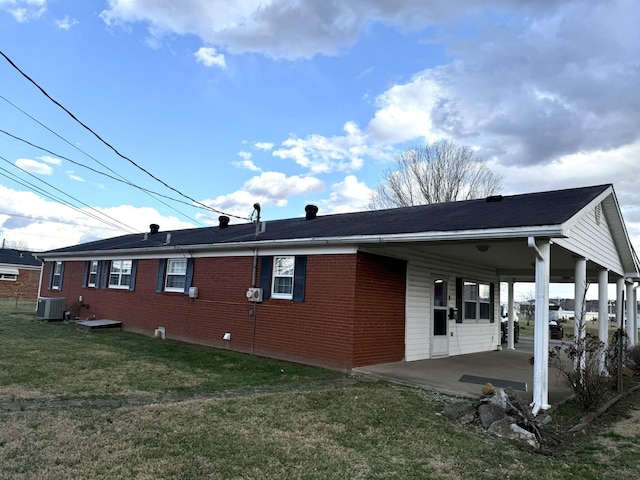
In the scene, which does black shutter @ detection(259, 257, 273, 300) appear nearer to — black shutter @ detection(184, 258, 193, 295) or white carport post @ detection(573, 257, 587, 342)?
black shutter @ detection(184, 258, 193, 295)

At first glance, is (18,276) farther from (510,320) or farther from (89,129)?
(510,320)

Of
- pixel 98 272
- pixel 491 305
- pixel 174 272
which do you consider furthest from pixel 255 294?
pixel 98 272

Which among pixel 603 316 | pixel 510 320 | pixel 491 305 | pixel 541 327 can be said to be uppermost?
pixel 491 305

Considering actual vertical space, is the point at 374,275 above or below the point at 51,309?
above

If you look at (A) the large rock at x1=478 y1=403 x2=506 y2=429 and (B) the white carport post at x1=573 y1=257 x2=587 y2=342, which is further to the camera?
(B) the white carport post at x1=573 y1=257 x2=587 y2=342

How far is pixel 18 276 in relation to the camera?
31109 millimetres

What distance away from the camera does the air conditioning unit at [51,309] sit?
17.2 meters

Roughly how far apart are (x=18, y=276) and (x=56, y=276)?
14.0m

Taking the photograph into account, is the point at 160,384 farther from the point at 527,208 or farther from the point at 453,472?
the point at 527,208

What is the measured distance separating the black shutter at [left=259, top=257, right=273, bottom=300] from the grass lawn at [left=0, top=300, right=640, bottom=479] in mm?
2749

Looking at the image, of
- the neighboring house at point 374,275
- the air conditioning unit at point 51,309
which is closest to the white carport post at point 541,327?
the neighboring house at point 374,275

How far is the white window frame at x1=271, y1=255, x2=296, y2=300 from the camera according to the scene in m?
10.4

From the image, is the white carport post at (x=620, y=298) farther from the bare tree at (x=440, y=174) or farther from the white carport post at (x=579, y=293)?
the bare tree at (x=440, y=174)

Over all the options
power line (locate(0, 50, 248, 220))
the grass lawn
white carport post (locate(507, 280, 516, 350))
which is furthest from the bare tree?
the grass lawn
